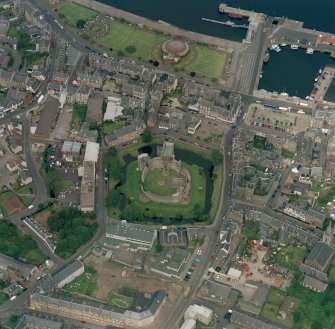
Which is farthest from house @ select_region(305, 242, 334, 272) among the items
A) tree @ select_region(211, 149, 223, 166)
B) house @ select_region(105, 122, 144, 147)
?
house @ select_region(105, 122, 144, 147)

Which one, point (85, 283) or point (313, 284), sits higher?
point (313, 284)

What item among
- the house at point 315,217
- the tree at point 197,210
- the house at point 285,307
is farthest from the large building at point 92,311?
the house at point 315,217

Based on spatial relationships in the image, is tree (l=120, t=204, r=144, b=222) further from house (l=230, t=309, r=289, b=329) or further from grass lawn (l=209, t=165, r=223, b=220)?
house (l=230, t=309, r=289, b=329)

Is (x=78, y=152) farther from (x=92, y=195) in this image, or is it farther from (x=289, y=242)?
(x=289, y=242)

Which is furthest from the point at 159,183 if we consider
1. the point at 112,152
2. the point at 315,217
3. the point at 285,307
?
the point at 285,307

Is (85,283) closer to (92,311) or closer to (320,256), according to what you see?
(92,311)

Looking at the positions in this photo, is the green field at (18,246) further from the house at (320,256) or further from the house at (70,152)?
the house at (320,256)
